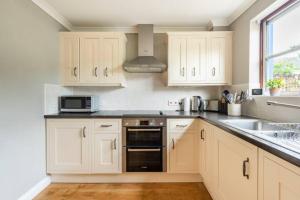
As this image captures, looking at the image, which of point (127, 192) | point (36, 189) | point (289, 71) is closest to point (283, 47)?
point (289, 71)

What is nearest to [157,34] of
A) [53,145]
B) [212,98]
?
[212,98]

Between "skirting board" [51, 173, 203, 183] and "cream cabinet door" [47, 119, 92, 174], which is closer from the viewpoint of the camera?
"cream cabinet door" [47, 119, 92, 174]

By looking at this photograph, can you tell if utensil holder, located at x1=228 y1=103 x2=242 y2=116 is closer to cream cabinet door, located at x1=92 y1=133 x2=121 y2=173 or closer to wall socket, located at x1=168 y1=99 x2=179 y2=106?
wall socket, located at x1=168 y1=99 x2=179 y2=106

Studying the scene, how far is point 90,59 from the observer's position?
3.35 metres

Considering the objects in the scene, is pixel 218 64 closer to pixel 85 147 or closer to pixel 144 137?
pixel 144 137

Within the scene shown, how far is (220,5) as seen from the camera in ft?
9.32

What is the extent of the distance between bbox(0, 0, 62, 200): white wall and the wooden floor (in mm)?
304

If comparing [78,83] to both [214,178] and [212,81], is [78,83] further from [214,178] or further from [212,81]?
[214,178]

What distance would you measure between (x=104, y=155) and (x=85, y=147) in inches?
10.8

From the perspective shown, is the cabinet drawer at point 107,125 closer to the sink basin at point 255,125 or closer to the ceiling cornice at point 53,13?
the sink basin at point 255,125

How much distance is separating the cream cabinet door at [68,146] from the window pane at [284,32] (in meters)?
2.46

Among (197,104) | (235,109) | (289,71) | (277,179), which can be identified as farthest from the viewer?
(197,104)

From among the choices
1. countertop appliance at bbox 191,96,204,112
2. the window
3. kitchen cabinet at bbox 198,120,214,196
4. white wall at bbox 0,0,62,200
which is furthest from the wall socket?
white wall at bbox 0,0,62,200

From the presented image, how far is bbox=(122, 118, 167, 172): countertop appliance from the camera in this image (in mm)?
2980
